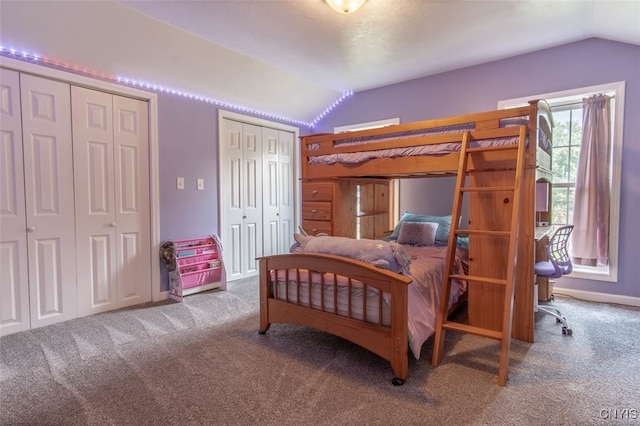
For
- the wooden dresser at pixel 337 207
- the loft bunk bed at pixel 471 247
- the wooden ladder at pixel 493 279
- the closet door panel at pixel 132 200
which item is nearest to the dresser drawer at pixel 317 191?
the wooden dresser at pixel 337 207

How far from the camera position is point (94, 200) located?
3.07 m

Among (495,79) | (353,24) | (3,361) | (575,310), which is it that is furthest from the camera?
(495,79)

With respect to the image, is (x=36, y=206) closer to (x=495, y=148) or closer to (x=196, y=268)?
(x=196, y=268)

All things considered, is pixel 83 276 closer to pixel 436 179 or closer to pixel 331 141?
pixel 331 141

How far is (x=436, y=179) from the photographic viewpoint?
4.16 meters

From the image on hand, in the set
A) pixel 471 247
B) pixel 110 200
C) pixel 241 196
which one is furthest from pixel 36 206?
pixel 471 247

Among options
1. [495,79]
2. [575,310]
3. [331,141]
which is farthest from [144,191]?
[575,310]

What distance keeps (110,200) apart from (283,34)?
2274 mm

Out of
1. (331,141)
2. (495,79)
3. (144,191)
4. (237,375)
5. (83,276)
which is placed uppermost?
(495,79)

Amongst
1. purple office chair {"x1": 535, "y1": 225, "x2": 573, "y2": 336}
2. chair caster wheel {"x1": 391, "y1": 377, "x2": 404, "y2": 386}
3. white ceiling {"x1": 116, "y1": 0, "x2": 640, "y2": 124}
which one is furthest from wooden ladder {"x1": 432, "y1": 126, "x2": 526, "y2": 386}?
white ceiling {"x1": 116, "y1": 0, "x2": 640, "y2": 124}

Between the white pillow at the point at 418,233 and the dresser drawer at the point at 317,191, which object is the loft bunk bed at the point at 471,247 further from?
the white pillow at the point at 418,233

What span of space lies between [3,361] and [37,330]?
55 centimetres

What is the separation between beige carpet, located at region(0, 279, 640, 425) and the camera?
64.8 inches

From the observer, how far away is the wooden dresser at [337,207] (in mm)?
3246
